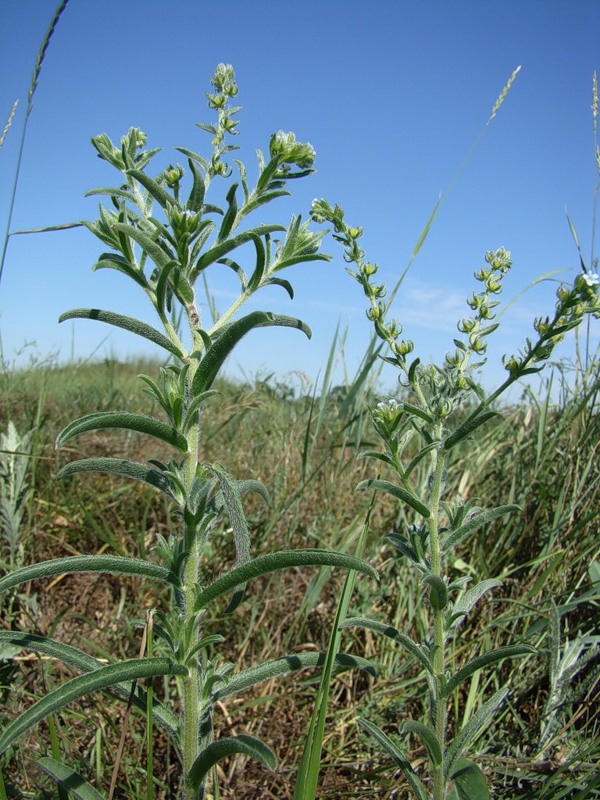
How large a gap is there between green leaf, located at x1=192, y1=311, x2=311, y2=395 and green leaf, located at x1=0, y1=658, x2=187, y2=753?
0.54 m

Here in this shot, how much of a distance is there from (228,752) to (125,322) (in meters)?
0.91

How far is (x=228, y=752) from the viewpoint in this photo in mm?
1296

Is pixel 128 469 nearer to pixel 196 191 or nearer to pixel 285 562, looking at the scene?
pixel 285 562

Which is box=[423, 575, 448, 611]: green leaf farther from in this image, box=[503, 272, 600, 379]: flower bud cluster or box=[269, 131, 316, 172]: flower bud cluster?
box=[269, 131, 316, 172]: flower bud cluster

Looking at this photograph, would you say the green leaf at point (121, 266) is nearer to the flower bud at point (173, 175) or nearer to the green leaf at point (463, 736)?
the flower bud at point (173, 175)

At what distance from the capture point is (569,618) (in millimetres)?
2246

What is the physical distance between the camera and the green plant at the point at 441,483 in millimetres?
1451

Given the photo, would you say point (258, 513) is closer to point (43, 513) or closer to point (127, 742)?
point (43, 513)

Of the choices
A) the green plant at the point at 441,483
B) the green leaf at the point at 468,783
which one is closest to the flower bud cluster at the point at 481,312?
the green plant at the point at 441,483

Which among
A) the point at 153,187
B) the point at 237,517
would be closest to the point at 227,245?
the point at 153,187

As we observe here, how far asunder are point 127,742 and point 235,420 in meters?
2.16

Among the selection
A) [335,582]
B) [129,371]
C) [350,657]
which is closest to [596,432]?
[335,582]

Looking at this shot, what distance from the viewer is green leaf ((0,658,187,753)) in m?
1.12

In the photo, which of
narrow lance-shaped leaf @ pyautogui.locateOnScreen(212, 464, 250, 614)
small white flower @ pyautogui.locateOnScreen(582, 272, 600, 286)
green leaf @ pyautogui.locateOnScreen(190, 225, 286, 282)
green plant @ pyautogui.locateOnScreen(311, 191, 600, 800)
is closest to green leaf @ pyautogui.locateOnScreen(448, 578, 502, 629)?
green plant @ pyautogui.locateOnScreen(311, 191, 600, 800)
